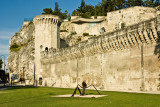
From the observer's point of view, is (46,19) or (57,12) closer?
(46,19)

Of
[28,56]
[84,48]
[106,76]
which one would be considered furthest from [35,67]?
[106,76]

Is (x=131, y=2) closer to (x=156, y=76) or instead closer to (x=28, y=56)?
(x=28, y=56)

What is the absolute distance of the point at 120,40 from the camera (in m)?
26.4

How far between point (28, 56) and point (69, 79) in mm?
21577

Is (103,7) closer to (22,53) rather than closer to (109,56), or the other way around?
(22,53)

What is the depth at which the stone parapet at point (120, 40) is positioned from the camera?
22.5m

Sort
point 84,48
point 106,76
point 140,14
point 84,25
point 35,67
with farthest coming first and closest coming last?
point 84,25 < point 35,67 < point 140,14 < point 84,48 < point 106,76

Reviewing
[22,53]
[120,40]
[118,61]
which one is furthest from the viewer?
[22,53]

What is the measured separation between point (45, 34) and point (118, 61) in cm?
2482

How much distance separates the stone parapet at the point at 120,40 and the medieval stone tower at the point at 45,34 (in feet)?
28.8

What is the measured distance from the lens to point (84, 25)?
222ft

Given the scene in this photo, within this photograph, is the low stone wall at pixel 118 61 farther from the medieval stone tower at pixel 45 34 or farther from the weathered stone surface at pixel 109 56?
the medieval stone tower at pixel 45 34

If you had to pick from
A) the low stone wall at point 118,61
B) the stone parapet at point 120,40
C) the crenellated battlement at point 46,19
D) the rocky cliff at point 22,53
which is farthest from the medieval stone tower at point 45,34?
the stone parapet at point 120,40

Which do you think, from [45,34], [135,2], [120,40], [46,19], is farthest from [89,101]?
[135,2]
